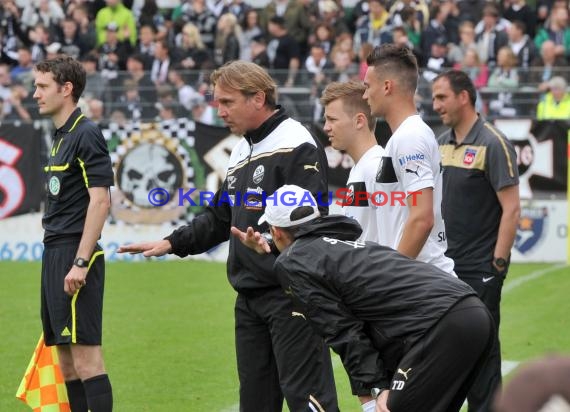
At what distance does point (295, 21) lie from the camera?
21.1 metres

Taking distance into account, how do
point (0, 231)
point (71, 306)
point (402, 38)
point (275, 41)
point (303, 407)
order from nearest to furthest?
point (303, 407) → point (71, 306) → point (0, 231) → point (402, 38) → point (275, 41)

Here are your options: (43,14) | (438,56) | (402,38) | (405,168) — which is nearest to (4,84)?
(43,14)

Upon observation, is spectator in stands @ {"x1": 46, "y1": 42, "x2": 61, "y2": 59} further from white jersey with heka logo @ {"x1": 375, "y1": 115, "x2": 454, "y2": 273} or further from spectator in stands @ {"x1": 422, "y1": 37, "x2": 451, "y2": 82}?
white jersey with heka logo @ {"x1": 375, "y1": 115, "x2": 454, "y2": 273}

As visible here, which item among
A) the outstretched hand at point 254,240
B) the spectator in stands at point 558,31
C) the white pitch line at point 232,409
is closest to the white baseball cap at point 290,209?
the outstretched hand at point 254,240

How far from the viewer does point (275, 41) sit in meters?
20.3

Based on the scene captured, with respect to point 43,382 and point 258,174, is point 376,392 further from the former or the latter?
point 43,382

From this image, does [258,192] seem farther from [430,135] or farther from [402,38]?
[402,38]

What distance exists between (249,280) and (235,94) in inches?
36.9

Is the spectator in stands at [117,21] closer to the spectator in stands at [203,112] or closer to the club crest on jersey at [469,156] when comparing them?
the spectator in stands at [203,112]

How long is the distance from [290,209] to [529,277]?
357 inches

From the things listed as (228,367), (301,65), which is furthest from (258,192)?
(301,65)

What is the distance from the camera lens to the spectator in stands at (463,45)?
1875 cm

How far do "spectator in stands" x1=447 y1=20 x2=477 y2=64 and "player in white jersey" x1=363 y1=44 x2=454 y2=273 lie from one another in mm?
13223

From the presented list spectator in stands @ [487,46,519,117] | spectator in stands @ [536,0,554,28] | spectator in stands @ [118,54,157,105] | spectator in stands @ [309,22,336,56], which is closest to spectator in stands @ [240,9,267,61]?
spectator in stands @ [309,22,336,56]
